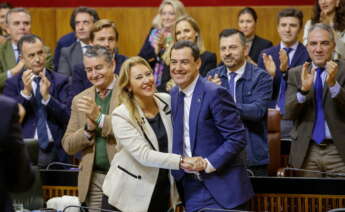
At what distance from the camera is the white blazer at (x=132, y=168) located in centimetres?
460

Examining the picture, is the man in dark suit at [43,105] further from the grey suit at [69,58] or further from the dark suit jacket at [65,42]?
the dark suit jacket at [65,42]

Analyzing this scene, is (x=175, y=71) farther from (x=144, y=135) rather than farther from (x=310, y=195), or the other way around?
(x=310, y=195)

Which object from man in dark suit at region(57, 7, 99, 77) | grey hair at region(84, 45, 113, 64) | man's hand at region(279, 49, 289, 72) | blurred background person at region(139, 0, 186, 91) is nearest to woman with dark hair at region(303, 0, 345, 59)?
man's hand at region(279, 49, 289, 72)

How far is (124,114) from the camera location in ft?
15.3

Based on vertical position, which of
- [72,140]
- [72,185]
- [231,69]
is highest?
[231,69]

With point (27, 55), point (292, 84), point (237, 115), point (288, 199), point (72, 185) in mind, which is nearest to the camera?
point (237, 115)

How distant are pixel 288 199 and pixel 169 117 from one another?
0.90 m

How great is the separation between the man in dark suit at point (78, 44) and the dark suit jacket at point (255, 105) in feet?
6.71

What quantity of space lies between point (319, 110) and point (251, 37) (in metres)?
1.88

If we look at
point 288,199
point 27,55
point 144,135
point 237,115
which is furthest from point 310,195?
point 27,55

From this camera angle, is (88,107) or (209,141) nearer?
(209,141)

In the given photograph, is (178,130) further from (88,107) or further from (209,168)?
(88,107)

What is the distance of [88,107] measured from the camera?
4.88 metres

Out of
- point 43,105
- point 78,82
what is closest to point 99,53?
point 78,82
